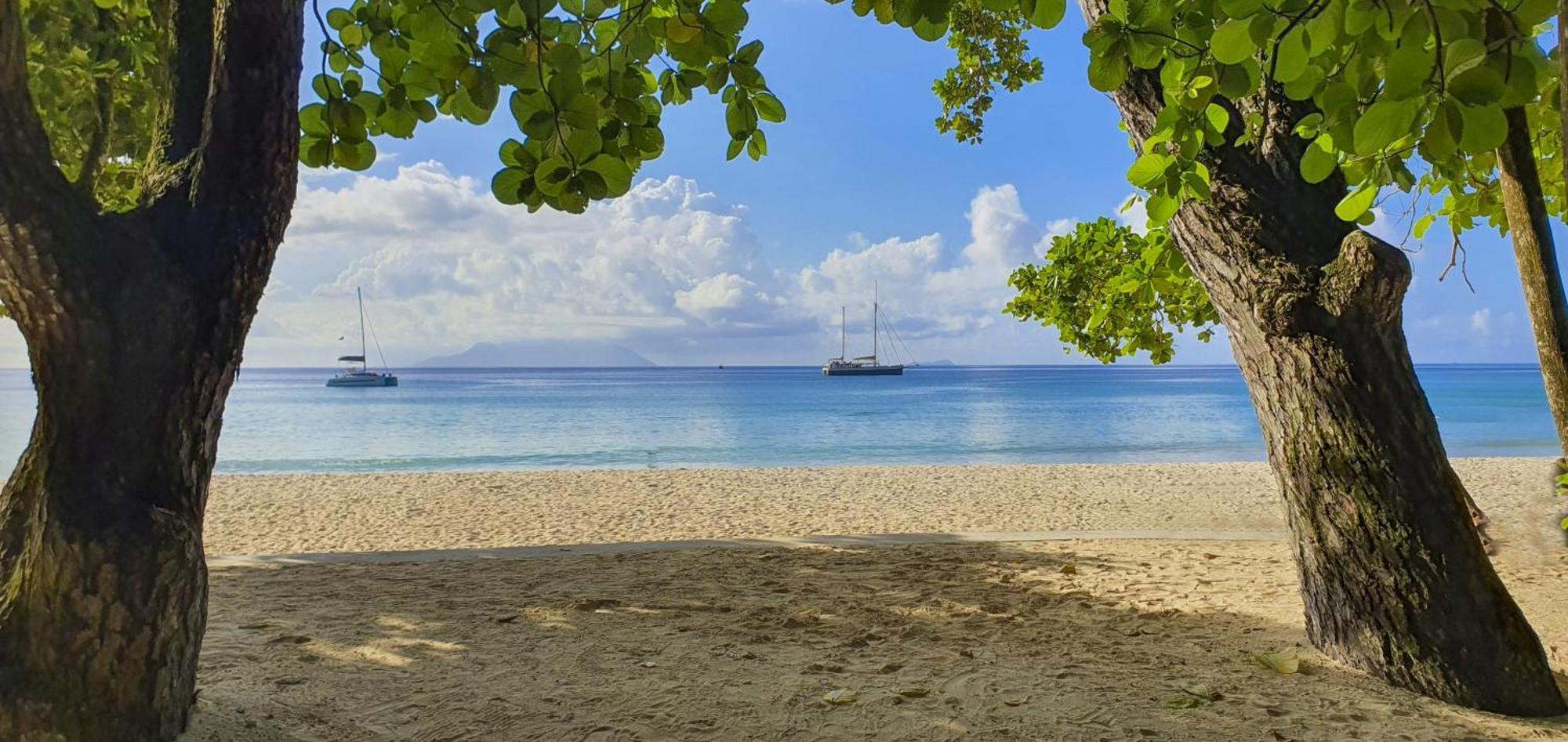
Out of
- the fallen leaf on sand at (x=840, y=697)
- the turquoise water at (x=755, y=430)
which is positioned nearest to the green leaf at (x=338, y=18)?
the fallen leaf on sand at (x=840, y=697)

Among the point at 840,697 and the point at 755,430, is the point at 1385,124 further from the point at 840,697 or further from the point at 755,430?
the point at 755,430

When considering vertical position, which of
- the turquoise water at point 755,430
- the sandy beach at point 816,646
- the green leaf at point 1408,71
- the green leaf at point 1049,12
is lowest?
the turquoise water at point 755,430

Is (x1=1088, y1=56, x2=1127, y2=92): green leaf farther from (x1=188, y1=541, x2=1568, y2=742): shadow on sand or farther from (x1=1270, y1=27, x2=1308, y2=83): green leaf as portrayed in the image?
(x1=188, y1=541, x2=1568, y2=742): shadow on sand

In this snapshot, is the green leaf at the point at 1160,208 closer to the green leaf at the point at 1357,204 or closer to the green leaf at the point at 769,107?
the green leaf at the point at 1357,204

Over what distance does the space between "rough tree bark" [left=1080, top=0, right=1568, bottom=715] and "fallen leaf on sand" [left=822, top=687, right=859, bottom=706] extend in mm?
1805

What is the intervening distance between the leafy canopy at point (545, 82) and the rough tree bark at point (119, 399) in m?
0.94

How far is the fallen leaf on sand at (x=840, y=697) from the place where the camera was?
310cm

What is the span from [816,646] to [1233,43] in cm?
323

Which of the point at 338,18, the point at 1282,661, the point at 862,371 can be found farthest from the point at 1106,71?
the point at 862,371

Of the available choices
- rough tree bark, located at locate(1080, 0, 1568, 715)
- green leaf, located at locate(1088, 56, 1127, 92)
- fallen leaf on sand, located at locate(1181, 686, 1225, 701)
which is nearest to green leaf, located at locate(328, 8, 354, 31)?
green leaf, located at locate(1088, 56, 1127, 92)

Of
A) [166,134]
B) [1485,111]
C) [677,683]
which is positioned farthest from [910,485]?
[1485,111]

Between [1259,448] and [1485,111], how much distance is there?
28.0 m

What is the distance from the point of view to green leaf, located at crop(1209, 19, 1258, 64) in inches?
44.7

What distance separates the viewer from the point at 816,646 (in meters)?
3.86
